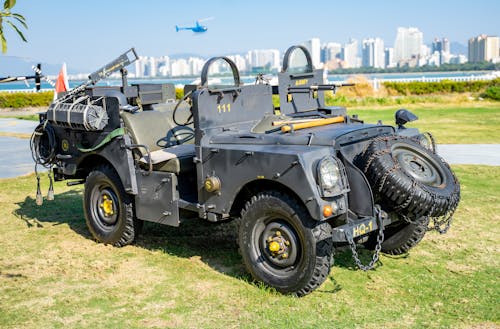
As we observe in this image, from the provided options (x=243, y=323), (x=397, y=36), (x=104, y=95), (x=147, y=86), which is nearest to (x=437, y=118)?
(x=147, y=86)

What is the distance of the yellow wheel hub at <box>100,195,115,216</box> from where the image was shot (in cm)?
757

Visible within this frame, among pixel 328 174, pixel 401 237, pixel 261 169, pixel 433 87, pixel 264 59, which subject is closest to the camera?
pixel 328 174

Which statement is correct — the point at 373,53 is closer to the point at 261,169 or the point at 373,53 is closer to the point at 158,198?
the point at 158,198

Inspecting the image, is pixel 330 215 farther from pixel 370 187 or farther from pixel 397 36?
pixel 397 36

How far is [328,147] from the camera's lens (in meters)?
5.65

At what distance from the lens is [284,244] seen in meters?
5.66

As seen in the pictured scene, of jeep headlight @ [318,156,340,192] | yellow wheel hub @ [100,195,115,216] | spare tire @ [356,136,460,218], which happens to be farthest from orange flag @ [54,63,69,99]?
jeep headlight @ [318,156,340,192]

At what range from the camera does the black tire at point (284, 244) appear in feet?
17.8

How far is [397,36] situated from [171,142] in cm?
17421

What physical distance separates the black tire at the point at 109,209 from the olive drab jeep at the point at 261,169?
0.02m

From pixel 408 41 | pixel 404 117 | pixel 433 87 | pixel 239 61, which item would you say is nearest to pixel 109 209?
pixel 239 61

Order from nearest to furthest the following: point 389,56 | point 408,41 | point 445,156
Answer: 1. point 445,156
2. point 389,56
3. point 408,41

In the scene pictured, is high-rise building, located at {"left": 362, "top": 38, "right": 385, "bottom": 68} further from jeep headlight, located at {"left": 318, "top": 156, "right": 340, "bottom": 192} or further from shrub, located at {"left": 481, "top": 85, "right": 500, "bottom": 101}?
jeep headlight, located at {"left": 318, "top": 156, "right": 340, "bottom": 192}

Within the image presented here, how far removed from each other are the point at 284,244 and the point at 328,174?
31.9 inches
